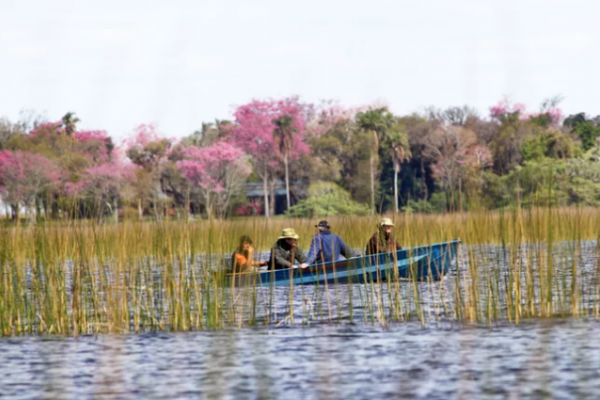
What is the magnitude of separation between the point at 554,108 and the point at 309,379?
5334cm

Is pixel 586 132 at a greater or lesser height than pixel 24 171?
greater

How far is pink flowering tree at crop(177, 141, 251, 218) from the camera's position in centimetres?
4550

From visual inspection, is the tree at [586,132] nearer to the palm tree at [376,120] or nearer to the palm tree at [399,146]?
the palm tree at [399,146]

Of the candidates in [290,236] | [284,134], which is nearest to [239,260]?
[290,236]

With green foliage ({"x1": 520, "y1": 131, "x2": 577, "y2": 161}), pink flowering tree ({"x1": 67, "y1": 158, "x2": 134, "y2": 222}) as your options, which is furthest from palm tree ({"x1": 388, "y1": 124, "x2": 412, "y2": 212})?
pink flowering tree ({"x1": 67, "y1": 158, "x2": 134, "y2": 222})

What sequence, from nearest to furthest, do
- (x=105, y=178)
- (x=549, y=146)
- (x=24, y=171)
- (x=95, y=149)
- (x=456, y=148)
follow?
1. (x=549, y=146)
2. (x=24, y=171)
3. (x=105, y=178)
4. (x=95, y=149)
5. (x=456, y=148)

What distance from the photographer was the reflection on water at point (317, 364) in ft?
22.2

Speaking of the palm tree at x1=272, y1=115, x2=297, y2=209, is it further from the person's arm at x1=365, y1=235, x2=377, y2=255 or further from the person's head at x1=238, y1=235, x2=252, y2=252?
the person's head at x1=238, y1=235, x2=252, y2=252

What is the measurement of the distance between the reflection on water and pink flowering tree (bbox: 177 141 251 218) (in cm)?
3615

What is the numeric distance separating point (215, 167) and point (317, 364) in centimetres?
3931

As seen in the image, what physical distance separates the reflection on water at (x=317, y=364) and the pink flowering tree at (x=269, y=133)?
36.8 m

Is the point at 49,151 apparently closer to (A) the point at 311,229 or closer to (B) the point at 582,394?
(A) the point at 311,229

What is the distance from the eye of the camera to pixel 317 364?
25.3 ft

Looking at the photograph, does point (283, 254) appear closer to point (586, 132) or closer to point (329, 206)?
point (329, 206)
